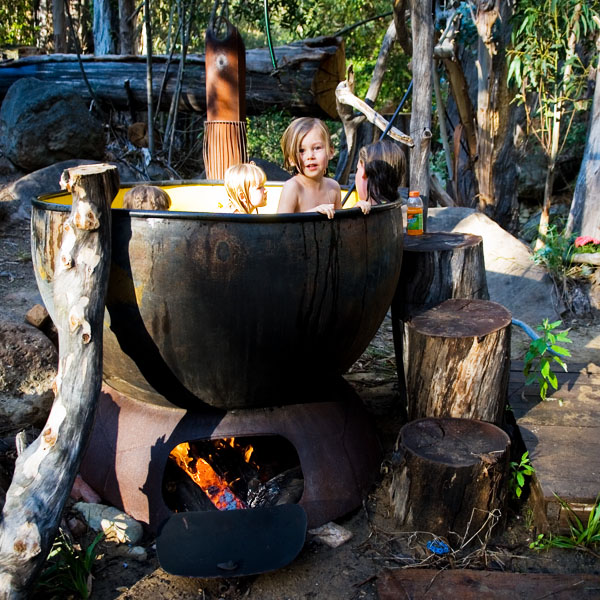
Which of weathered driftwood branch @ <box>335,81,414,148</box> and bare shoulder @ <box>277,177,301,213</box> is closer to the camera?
bare shoulder @ <box>277,177,301,213</box>

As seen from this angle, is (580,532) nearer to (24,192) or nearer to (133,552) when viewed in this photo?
(133,552)

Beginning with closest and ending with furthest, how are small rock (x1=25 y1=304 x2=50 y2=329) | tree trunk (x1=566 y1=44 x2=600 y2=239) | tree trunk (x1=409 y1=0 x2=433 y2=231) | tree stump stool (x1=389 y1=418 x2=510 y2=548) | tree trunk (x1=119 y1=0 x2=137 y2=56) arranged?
1. tree stump stool (x1=389 y1=418 x2=510 y2=548)
2. small rock (x1=25 y1=304 x2=50 y2=329)
3. tree trunk (x1=409 y1=0 x2=433 y2=231)
4. tree trunk (x1=566 y1=44 x2=600 y2=239)
5. tree trunk (x1=119 y1=0 x2=137 y2=56)

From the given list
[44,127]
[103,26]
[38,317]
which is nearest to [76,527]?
[38,317]

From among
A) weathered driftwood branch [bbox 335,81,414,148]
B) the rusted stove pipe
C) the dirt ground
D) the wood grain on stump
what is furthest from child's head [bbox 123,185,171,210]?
weathered driftwood branch [bbox 335,81,414,148]

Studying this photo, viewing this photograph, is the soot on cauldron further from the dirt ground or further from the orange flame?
the dirt ground

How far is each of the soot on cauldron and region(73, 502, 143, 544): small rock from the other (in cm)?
18

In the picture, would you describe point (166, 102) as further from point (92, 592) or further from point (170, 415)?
point (92, 592)

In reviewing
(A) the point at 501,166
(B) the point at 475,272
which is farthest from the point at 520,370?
(A) the point at 501,166

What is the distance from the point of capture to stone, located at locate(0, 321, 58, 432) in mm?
2516

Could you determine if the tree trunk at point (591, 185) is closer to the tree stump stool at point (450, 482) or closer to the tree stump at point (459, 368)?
the tree stump at point (459, 368)

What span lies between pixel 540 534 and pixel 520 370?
1094 mm

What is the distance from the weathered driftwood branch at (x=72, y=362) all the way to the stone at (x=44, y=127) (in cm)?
485

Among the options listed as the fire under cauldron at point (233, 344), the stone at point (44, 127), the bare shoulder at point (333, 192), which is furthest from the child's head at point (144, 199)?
the stone at point (44, 127)

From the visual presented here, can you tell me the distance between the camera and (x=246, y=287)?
175 centimetres
